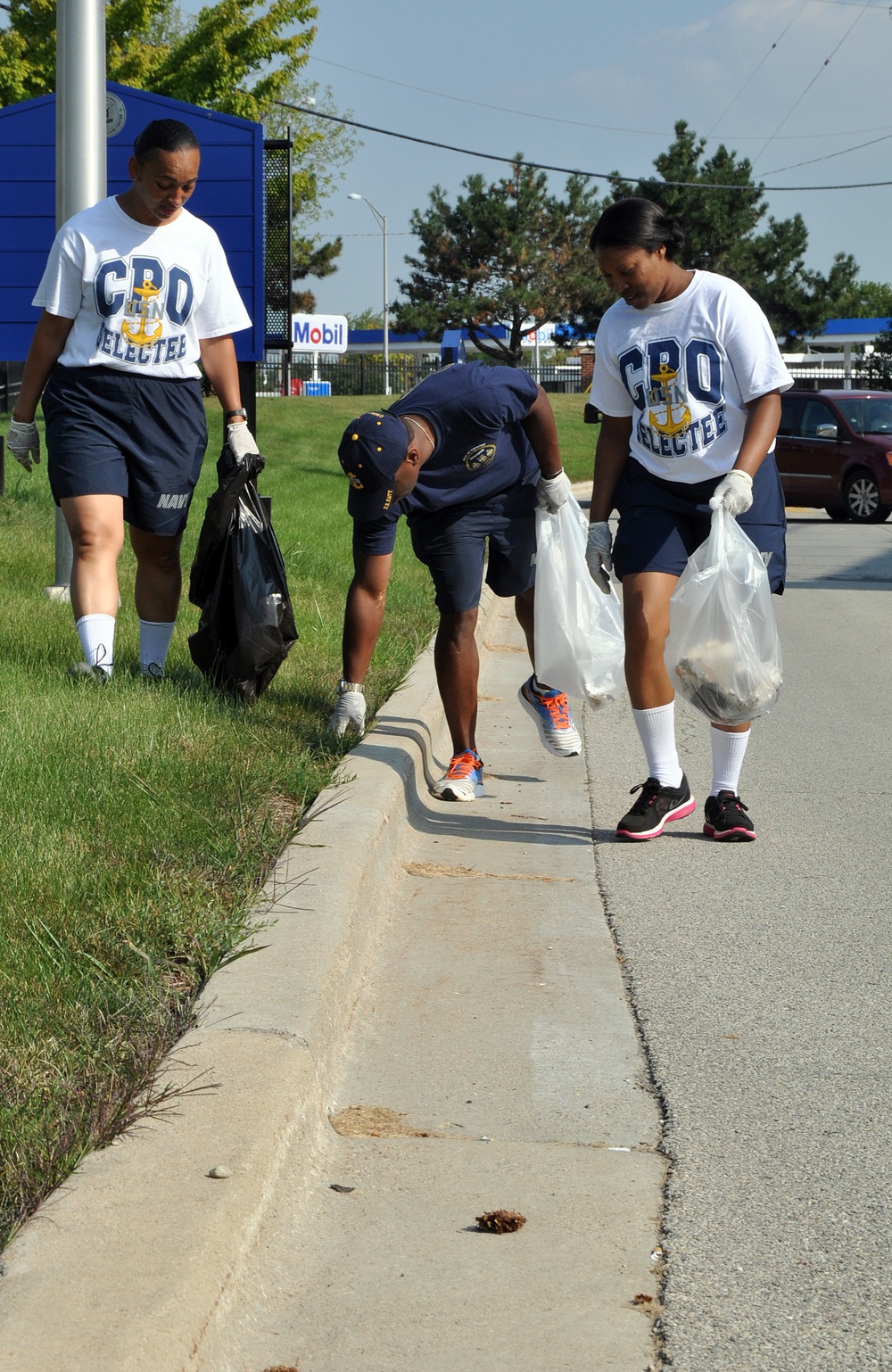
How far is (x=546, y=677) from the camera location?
553cm

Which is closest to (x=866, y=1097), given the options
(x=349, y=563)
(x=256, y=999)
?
(x=256, y=999)

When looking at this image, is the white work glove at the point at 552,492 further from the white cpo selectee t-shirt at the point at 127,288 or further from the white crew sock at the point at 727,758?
the white cpo selectee t-shirt at the point at 127,288

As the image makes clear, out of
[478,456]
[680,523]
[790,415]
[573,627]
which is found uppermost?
[790,415]

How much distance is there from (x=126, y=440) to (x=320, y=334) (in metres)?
56.4

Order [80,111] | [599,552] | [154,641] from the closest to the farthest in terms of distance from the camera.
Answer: [599,552] → [154,641] → [80,111]

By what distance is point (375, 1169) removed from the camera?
109 inches

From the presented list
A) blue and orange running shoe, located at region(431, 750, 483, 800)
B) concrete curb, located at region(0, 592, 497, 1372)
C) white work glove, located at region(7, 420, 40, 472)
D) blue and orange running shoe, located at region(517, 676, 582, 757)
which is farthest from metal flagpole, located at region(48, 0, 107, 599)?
concrete curb, located at region(0, 592, 497, 1372)

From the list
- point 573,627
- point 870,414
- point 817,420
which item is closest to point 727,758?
point 573,627

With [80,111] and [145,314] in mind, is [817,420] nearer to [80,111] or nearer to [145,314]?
[80,111]

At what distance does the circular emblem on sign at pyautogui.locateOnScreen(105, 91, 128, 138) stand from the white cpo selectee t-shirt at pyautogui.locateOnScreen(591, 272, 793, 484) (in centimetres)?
550

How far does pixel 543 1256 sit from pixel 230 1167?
1.69 ft

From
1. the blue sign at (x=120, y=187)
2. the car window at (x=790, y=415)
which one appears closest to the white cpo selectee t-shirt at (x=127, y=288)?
the blue sign at (x=120, y=187)

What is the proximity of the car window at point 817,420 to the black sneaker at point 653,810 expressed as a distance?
15.6 metres

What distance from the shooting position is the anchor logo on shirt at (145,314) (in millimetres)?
5715
